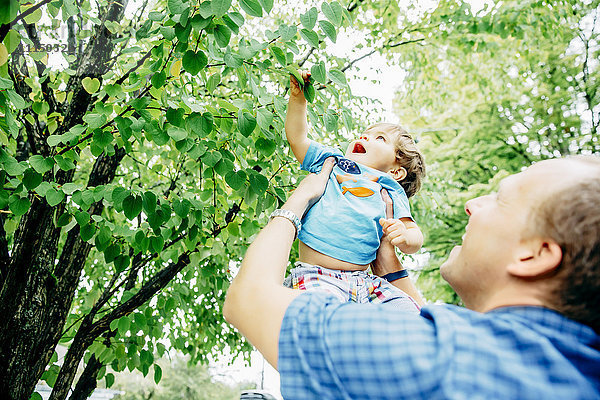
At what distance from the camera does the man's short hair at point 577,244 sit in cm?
81

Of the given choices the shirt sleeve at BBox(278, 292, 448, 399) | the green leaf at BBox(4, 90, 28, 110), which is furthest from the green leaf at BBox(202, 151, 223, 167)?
the shirt sleeve at BBox(278, 292, 448, 399)

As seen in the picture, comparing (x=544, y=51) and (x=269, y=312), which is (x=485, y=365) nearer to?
(x=269, y=312)

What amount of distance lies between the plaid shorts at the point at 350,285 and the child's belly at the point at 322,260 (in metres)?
0.02

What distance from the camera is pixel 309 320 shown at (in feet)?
2.81

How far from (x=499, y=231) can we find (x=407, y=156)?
40.3 inches

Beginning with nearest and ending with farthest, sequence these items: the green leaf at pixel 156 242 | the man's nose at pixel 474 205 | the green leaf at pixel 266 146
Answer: the man's nose at pixel 474 205 → the green leaf at pixel 266 146 → the green leaf at pixel 156 242

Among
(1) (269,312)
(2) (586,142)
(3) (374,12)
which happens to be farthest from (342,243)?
(2) (586,142)

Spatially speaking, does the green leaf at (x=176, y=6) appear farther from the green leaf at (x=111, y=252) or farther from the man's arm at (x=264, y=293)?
the green leaf at (x=111, y=252)

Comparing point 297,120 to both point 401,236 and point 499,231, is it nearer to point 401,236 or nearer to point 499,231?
point 401,236

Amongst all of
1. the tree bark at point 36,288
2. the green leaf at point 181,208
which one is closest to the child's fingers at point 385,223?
the green leaf at point 181,208

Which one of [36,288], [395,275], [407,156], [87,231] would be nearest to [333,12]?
[407,156]

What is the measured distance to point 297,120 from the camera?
5.79ft

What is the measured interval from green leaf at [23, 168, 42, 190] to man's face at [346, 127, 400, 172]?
5.11 ft

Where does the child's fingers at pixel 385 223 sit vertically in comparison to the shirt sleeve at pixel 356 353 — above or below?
above
